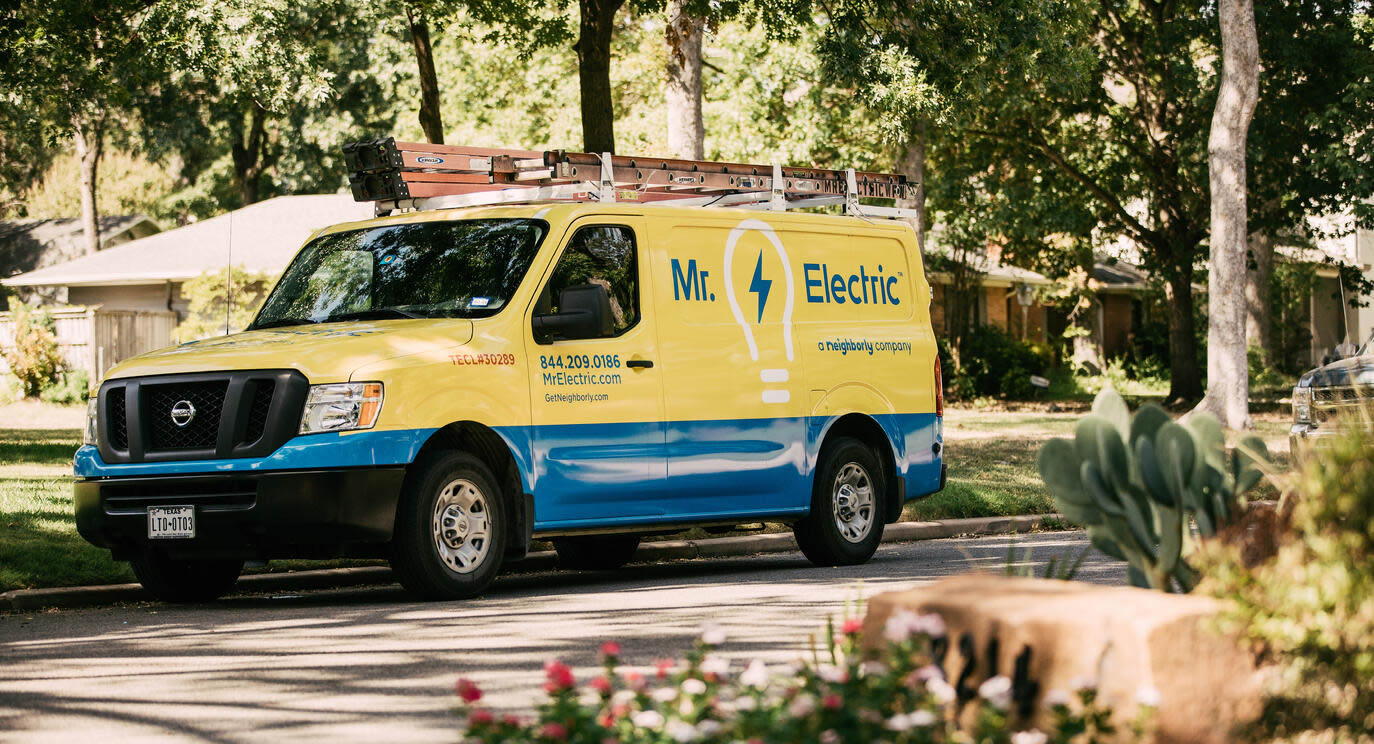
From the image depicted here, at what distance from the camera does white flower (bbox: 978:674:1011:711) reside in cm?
451

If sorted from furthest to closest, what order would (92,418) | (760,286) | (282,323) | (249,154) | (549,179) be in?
(249,154), (760,286), (549,179), (282,323), (92,418)

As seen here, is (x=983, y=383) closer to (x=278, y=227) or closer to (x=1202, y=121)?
(x=1202, y=121)

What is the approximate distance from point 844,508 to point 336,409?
427 cm

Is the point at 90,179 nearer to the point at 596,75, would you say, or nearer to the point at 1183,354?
the point at 1183,354

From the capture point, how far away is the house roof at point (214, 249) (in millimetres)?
37531

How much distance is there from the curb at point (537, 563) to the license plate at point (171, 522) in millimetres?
1295

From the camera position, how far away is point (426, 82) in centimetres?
2159

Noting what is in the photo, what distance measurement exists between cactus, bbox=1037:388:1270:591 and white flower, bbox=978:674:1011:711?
47.3 inches

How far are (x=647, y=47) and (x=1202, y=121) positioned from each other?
1702cm

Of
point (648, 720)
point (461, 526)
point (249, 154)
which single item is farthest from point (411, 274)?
point (249, 154)

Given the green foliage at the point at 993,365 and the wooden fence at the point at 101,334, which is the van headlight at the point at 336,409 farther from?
the wooden fence at the point at 101,334

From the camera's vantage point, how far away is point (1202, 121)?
31.6 m

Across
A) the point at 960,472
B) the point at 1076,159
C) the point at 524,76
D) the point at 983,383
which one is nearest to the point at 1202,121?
the point at 1076,159

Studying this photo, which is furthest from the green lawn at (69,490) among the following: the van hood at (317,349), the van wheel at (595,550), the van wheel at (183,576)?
the van hood at (317,349)
